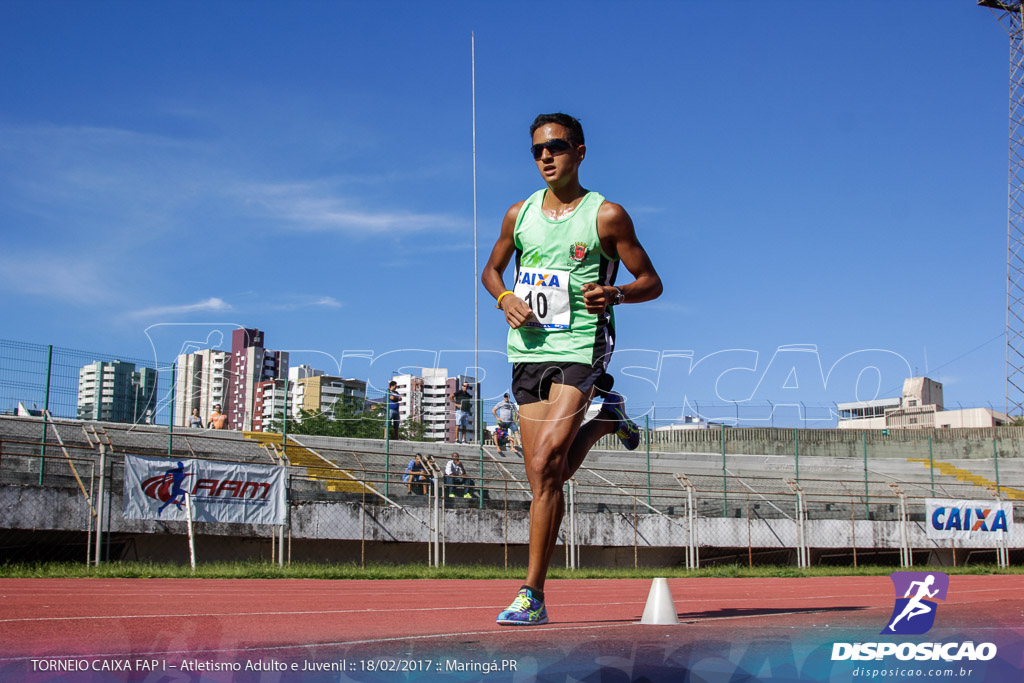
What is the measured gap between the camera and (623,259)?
4.85 metres

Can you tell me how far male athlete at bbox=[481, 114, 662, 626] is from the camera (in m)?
4.54

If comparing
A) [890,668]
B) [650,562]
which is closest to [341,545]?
[650,562]

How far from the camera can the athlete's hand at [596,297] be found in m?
4.61

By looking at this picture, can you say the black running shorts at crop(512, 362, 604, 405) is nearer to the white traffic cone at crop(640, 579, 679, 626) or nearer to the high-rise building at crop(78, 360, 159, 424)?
the white traffic cone at crop(640, 579, 679, 626)

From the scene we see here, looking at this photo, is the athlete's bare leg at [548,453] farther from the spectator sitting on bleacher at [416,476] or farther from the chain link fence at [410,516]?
the spectator sitting on bleacher at [416,476]

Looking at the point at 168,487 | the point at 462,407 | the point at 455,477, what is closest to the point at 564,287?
the point at 168,487

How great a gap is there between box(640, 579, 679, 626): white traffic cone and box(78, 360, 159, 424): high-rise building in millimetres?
15290

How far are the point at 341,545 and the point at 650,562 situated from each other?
7.22 m

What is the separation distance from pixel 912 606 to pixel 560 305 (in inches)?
83.2

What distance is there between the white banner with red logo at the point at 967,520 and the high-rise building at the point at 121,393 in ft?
56.3

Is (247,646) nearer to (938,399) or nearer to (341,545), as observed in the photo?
(341,545)

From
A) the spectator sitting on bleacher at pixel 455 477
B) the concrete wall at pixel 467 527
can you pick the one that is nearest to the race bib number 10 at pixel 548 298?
the concrete wall at pixel 467 527

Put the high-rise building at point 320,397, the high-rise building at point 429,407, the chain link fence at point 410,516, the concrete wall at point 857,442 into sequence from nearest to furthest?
the chain link fence at point 410,516 < the high-rise building at point 320,397 < the high-rise building at point 429,407 < the concrete wall at point 857,442

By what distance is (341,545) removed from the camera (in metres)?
18.2
